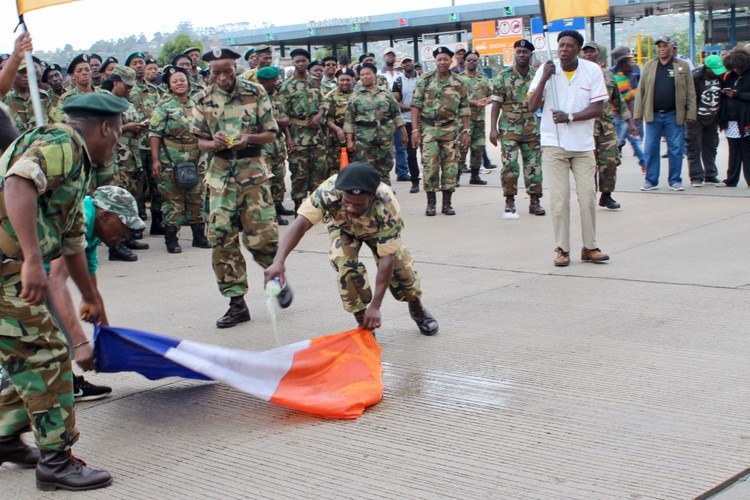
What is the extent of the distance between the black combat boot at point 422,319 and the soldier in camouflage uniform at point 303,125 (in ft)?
20.1

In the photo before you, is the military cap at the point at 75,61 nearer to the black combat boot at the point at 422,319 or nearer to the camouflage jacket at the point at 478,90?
the black combat boot at the point at 422,319

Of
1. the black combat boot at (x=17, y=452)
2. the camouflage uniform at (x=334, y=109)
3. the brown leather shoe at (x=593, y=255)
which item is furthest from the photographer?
the camouflage uniform at (x=334, y=109)

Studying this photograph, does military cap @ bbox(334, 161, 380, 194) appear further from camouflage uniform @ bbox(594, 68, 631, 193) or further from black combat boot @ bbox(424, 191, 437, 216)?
black combat boot @ bbox(424, 191, 437, 216)

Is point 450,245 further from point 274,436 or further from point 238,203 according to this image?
point 274,436

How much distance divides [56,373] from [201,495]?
808mm

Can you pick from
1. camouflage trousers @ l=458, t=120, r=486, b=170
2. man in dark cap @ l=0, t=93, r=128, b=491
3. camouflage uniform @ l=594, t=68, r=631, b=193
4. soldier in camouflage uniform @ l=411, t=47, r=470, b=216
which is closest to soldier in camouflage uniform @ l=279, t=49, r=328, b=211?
soldier in camouflage uniform @ l=411, t=47, r=470, b=216

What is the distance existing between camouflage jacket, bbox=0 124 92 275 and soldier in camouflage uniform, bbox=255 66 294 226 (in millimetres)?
7331

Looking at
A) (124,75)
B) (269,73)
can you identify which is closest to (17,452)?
(124,75)

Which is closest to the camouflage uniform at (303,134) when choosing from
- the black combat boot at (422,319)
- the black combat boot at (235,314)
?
the black combat boot at (235,314)

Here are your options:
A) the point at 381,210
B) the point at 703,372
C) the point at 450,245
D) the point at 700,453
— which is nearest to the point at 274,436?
the point at 381,210

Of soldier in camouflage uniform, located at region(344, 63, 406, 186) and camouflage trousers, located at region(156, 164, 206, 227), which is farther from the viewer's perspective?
soldier in camouflage uniform, located at region(344, 63, 406, 186)

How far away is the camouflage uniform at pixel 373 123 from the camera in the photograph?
454 inches

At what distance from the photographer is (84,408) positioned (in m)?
5.00

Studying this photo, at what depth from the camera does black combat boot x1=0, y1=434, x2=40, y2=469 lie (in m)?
4.10
